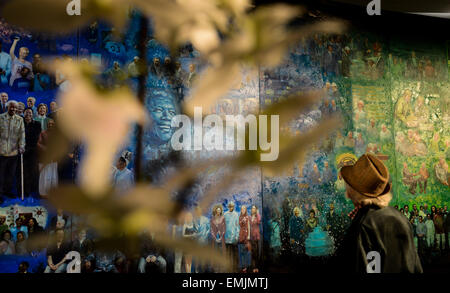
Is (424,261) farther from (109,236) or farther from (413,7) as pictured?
(109,236)

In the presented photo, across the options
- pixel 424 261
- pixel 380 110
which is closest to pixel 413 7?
pixel 380 110

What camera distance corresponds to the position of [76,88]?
155 inches

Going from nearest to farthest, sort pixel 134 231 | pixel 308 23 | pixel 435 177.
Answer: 1. pixel 134 231
2. pixel 308 23
3. pixel 435 177

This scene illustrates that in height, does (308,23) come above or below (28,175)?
above

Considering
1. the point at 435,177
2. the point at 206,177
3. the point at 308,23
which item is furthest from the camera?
the point at 435,177

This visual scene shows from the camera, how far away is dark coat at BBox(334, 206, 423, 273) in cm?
207

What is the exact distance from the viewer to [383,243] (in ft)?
6.85

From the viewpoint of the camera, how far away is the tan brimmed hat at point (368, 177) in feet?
7.27

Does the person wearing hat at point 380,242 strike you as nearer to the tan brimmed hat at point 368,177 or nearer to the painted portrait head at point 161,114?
the tan brimmed hat at point 368,177

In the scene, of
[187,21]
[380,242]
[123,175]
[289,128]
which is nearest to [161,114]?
[123,175]

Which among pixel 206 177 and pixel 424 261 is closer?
pixel 206 177

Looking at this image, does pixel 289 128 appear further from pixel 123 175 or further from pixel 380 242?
pixel 380 242

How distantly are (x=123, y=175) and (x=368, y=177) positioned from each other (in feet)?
8.63

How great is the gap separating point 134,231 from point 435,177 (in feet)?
13.6
